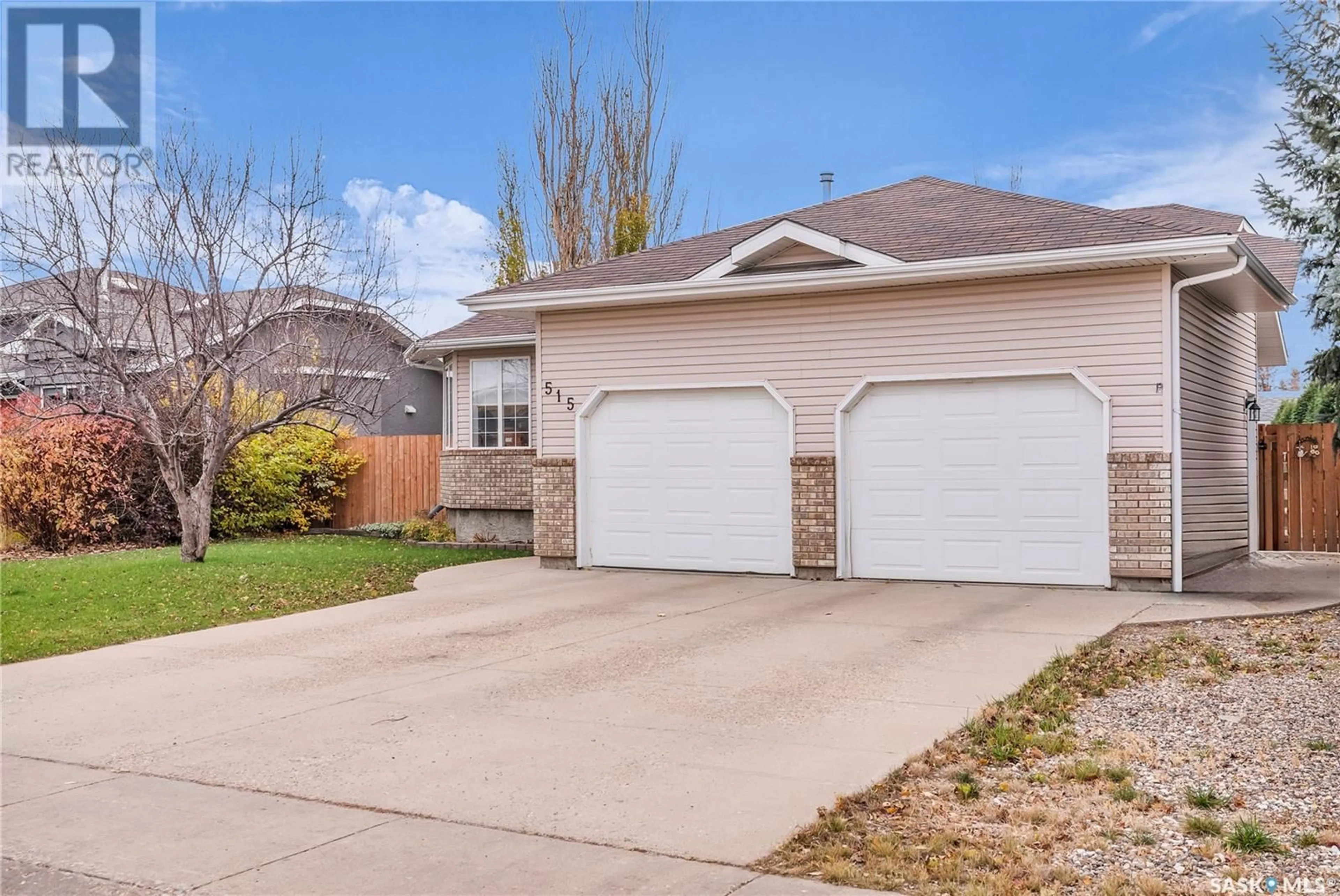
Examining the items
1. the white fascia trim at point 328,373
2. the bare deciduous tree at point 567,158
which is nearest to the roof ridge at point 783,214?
the white fascia trim at point 328,373

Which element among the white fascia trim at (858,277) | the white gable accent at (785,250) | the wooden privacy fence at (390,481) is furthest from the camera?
the wooden privacy fence at (390,481)

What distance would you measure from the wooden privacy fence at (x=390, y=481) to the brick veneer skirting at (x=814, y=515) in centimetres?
1005

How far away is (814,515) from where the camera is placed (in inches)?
524

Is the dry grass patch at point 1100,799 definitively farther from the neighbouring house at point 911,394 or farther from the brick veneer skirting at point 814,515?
the brick veneer skirting at point 814,515

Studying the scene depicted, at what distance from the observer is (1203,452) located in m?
13.2

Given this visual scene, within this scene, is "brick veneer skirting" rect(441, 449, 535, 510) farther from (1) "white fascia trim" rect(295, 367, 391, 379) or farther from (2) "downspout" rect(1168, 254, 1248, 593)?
(2) "downspout" rect(1168, 254, 1248, 593)

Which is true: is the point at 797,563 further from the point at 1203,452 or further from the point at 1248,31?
the point at 1248,31

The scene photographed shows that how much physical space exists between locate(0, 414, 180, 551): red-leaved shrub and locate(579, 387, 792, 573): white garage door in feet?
28.2

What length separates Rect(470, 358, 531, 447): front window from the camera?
19.6 meters

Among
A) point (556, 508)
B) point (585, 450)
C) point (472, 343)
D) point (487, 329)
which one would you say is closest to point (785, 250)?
point (585, 450)

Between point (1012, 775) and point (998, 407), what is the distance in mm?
7476

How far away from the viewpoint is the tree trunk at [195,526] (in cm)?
1523

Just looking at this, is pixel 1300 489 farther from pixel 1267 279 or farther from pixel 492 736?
pixel 492 736

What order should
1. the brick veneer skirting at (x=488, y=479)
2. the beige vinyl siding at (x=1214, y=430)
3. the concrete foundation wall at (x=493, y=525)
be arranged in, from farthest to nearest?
the concrete foundation wall at (x=493, y=525)
the brick veneer skirting at (x=488, y=479)
the beige vinyl siding at (x=1214, y=430)
